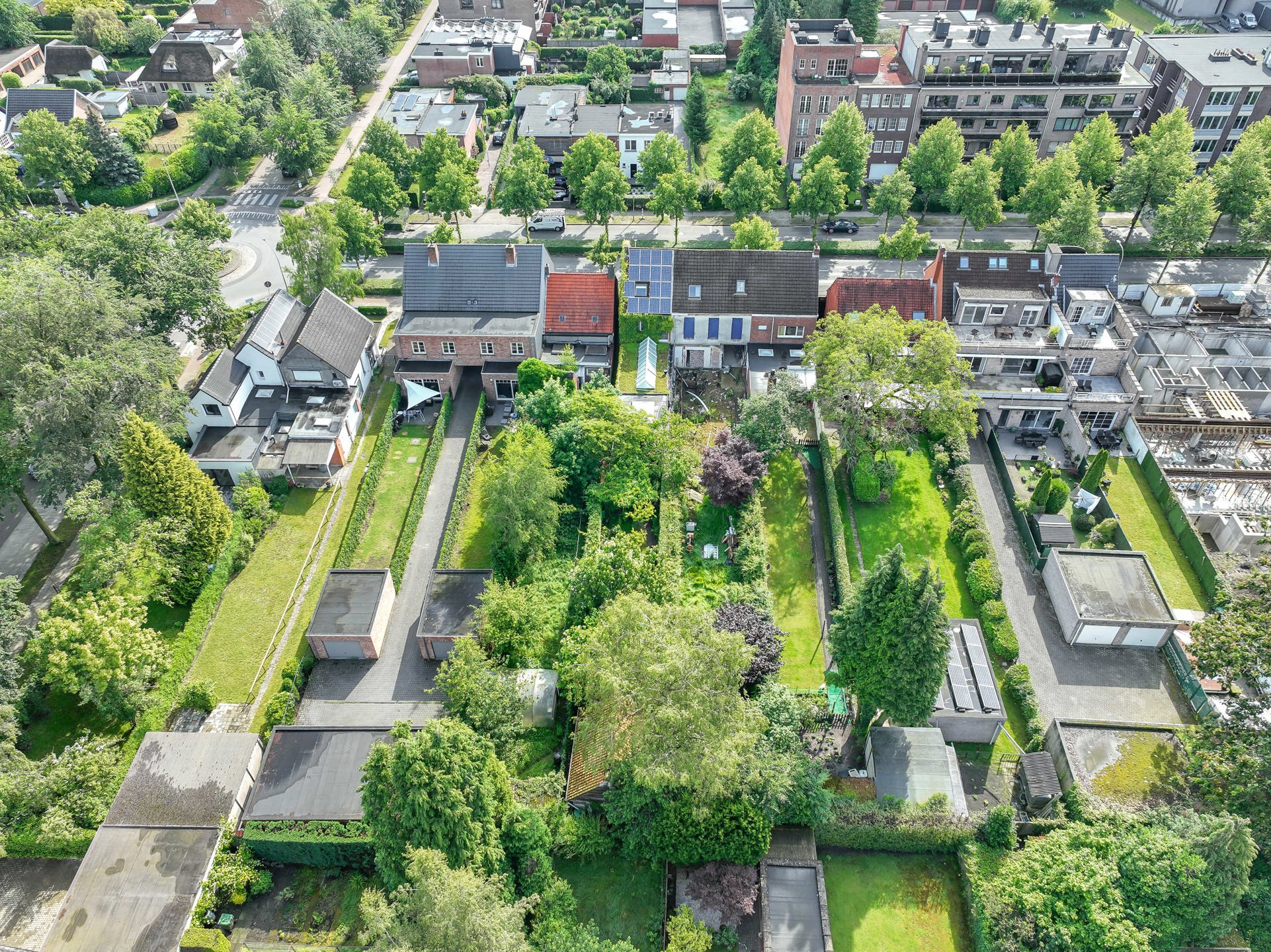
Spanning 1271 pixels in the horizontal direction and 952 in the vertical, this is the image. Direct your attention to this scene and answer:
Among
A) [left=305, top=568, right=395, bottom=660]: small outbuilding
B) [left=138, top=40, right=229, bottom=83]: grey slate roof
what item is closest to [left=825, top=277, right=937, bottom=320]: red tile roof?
[left=305, top=568, right=395, bottom=660]: small outbuilding

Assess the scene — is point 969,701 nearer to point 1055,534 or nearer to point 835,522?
point 835,522

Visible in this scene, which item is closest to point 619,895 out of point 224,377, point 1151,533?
point 1151,533

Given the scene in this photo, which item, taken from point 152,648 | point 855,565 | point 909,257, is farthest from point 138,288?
point 909,257

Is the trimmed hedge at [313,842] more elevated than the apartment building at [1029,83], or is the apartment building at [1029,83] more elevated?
the apartment building at [1029,83]

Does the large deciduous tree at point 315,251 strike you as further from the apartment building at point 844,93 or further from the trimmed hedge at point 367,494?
the apartment building at point 844,93

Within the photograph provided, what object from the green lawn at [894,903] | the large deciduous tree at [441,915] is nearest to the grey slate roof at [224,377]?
the large deciduous tree at [441,915]

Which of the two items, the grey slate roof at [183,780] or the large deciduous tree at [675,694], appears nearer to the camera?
the large deciduous tree at [675,694]

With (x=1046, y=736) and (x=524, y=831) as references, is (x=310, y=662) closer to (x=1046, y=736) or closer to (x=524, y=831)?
(x=524, y=831)
